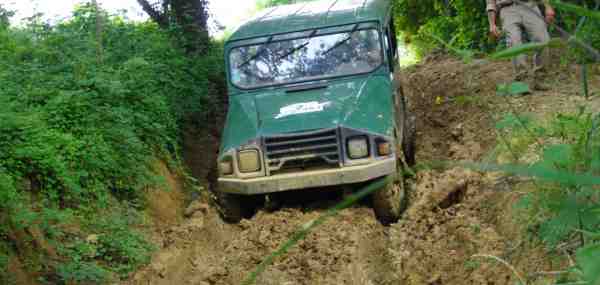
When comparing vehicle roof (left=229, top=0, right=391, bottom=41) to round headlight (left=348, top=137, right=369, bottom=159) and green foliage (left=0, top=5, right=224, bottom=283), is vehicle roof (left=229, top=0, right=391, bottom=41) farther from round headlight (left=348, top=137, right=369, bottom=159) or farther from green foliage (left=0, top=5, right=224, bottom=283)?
round headlight (left=348, top=137, right=369, bottom=159)

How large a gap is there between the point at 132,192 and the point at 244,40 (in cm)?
176

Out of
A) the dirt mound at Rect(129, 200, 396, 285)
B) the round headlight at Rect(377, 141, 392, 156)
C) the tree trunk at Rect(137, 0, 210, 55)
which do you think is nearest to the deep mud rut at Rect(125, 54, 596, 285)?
the dirt mound at Rect(129, 200, 396, 285)

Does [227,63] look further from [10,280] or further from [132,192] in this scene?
[10,280]

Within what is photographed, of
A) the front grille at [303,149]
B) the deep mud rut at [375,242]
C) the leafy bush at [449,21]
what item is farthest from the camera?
the leafy bush at [449,21]

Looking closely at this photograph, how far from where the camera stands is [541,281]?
355 centimetres

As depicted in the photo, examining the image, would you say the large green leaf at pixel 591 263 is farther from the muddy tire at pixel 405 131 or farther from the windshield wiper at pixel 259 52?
the windshield wiper at pixel 259 52

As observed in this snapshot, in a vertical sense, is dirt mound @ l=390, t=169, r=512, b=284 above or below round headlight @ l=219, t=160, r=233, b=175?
below

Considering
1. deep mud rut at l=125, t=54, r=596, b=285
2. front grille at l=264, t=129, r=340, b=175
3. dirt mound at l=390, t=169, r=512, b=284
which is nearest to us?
dirt mound at l=390, t=169, r=512, b=284

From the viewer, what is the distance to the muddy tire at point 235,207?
23.0ft

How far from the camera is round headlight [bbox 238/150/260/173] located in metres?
6.41

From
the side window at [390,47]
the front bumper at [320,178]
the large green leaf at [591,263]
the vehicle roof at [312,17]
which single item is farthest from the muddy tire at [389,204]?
the large green leaf at [591,263]

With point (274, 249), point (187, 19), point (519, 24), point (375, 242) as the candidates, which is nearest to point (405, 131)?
point (519, 24)

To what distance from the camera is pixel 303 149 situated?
20.8 feet

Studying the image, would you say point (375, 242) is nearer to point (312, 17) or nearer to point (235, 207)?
point (235, 207)
